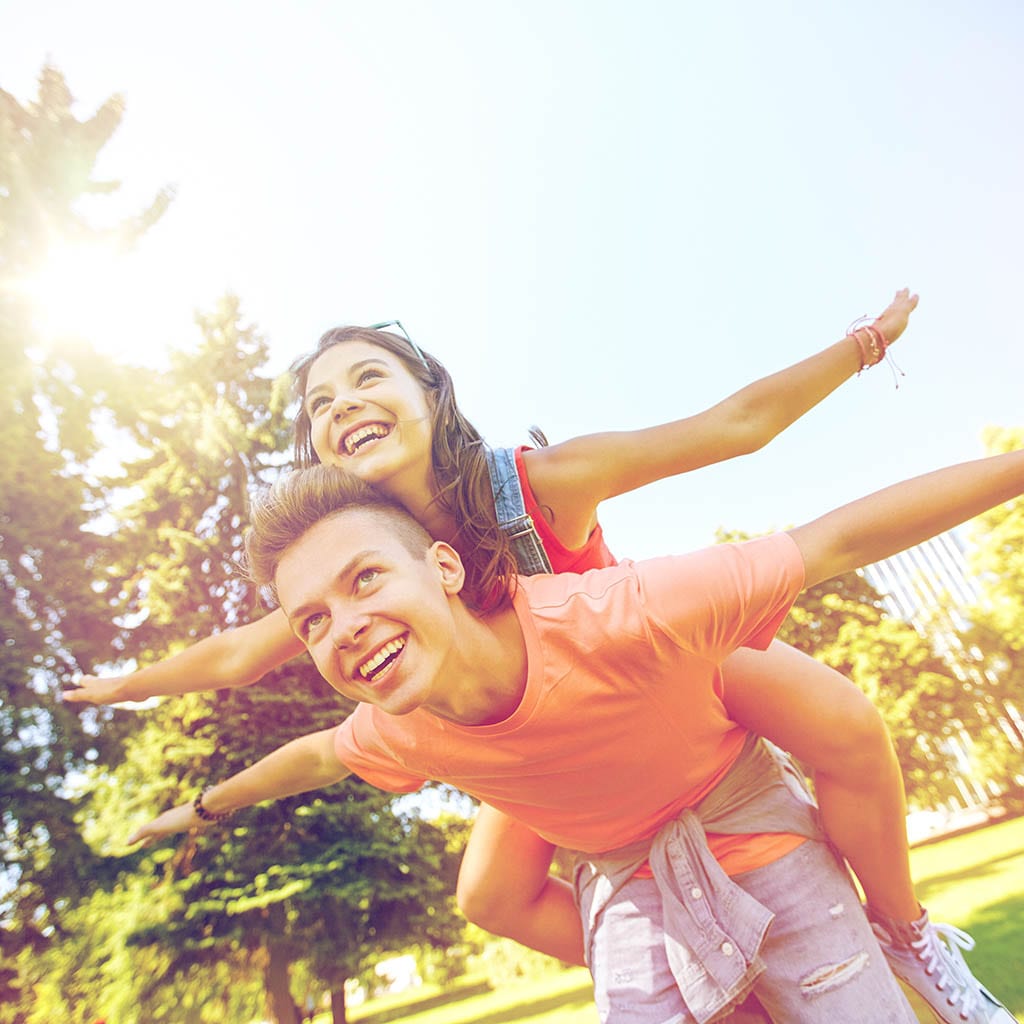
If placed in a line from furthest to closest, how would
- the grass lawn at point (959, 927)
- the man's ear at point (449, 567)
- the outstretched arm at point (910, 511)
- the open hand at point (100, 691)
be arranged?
A: the grass lawn at point (959, 927)
the open hand at point (100, 691)
the man's ear at point (449, 567)
the outstretched arm at point (910, 511)

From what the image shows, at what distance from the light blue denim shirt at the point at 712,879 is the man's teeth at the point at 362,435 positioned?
157 cm

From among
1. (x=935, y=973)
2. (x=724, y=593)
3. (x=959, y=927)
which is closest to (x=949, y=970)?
(x=935, y=973)

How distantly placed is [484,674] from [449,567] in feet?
1.04

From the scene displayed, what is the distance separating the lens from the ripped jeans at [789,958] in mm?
2047

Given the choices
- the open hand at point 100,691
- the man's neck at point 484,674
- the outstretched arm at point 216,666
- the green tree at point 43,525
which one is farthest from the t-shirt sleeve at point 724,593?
the green tree at point 43,525

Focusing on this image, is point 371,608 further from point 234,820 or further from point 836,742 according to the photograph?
point 234,820

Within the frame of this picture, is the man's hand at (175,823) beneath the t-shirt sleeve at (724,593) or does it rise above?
beneath

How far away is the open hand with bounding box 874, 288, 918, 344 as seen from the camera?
99.2 inches

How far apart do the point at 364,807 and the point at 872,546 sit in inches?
515

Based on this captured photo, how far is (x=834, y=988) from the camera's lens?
6.73ft

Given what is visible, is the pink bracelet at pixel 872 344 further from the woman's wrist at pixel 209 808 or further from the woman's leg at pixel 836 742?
the woman's wrist at pixel 209 808

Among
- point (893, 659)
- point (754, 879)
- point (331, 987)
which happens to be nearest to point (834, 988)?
point (754, 879)

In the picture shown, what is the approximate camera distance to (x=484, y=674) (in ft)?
6.41

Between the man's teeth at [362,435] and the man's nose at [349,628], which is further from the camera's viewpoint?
the man's teeth at [362,435]
